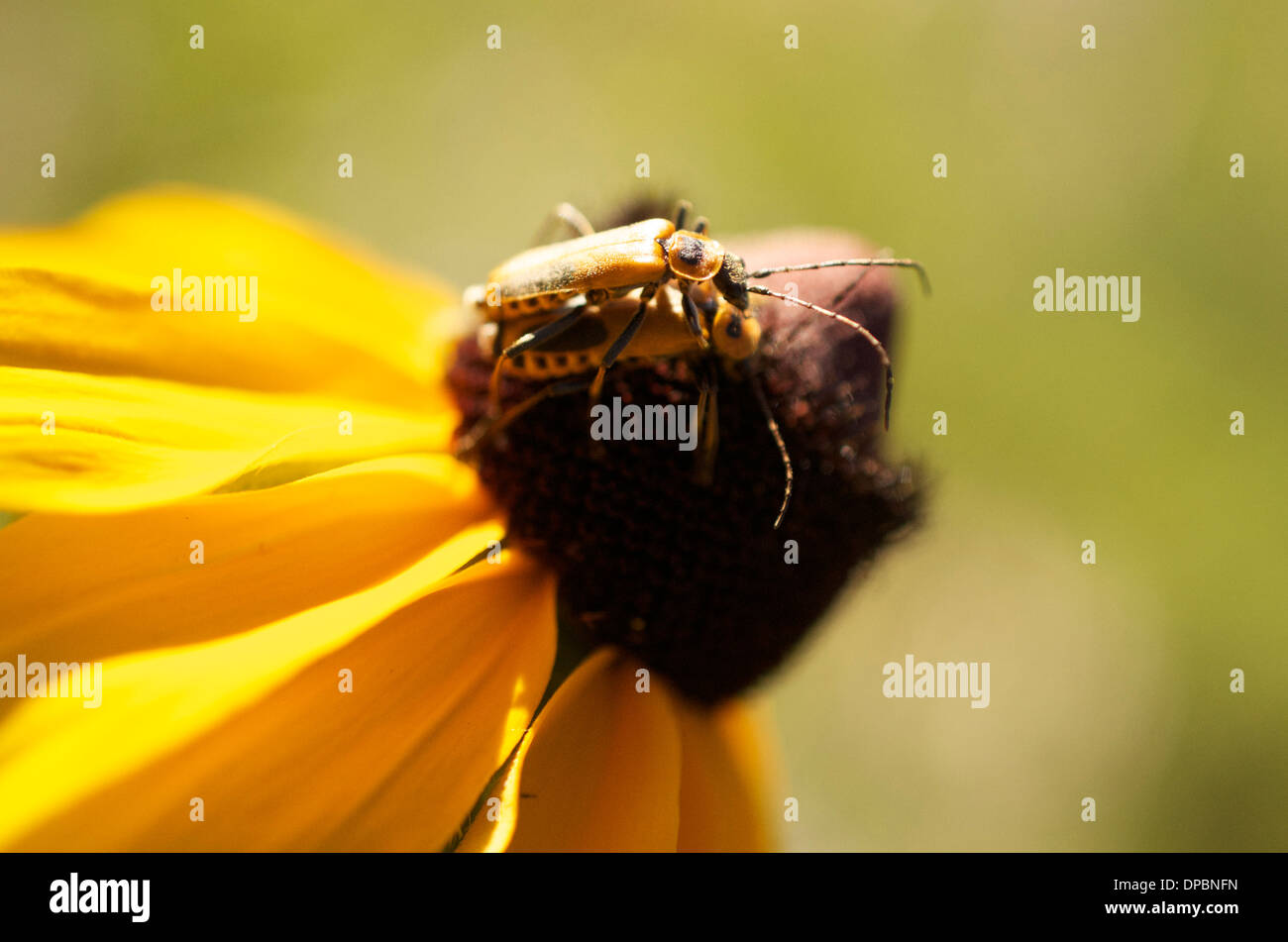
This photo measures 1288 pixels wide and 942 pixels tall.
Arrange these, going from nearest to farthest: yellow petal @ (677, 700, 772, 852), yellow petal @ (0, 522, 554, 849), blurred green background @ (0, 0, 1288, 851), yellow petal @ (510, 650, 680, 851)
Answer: yellow petal @ (0, 522, 554, 849), yellow petal @ (510, 650, 680, 851), yellow petal @ (677, 700, 772, 852), blurred green background @ (0, 0, 1288, 851)

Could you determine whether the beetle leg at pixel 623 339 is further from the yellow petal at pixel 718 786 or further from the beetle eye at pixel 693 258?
the yellow petal at pixel 718 786

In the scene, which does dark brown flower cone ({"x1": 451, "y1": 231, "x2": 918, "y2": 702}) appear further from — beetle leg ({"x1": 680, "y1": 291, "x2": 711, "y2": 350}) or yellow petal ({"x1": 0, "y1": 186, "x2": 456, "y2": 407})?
yellow petal ({"x1": 0, "y1": 186, "x2": 456, "y2": 407})

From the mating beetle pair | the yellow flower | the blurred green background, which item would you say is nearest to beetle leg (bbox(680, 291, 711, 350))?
the mating beetle pair

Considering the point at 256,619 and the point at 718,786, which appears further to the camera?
the point at 718,786

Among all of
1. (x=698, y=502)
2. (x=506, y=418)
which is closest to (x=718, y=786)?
(x=698, y=502)

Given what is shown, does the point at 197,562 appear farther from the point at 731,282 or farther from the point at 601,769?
the point at 731,282

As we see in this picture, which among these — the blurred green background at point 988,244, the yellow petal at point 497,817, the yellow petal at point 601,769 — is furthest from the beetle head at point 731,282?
the blurred green background at point 988,244
